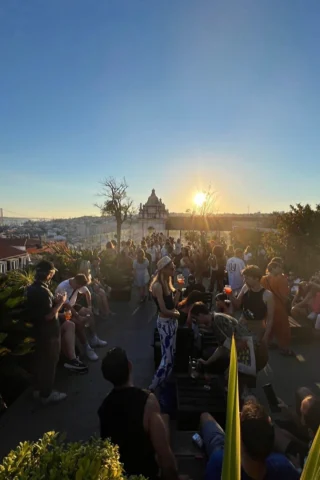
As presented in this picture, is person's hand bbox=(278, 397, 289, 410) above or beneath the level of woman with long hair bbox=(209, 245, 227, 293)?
beneath

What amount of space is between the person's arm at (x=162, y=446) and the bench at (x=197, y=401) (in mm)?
962

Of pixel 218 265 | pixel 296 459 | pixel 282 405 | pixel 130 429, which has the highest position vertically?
pixel 218 265

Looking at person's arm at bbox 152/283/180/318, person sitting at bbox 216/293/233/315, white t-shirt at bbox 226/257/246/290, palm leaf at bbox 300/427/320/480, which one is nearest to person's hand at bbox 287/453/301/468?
person's arm at bbox 152/283/180/318

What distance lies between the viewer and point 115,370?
2359mm

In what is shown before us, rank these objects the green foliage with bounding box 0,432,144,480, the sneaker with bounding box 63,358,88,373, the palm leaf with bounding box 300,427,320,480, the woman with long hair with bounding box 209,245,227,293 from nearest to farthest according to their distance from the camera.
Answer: the palm leaf with bounding box 300,427,320,480 < the green foliage with bounding box 0,432,144,480 < the sneaker with bounding box 63,358,88,373 < the woman with long hair with bounding box 209,245,227,293

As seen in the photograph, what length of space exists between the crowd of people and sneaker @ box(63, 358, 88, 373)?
0.04 feet

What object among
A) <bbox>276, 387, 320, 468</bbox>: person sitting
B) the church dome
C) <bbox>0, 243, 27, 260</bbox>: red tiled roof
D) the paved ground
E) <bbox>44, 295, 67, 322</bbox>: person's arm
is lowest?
<bbox>0, 243, 27, 260</bbox>: red tiled roof

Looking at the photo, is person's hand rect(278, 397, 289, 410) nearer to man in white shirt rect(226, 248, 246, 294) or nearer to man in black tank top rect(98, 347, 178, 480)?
man in black tank top rect(98, 347, 178, 480)

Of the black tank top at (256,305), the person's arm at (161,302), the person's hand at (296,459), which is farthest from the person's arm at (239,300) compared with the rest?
the person's hand at (296,459)

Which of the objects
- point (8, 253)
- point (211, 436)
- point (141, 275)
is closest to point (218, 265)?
point (141, 275)

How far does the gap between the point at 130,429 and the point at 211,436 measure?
0.96 meters

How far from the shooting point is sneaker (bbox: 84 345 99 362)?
546 centimetres

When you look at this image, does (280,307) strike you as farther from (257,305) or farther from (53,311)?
(53,311)

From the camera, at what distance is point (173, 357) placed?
4.30m
